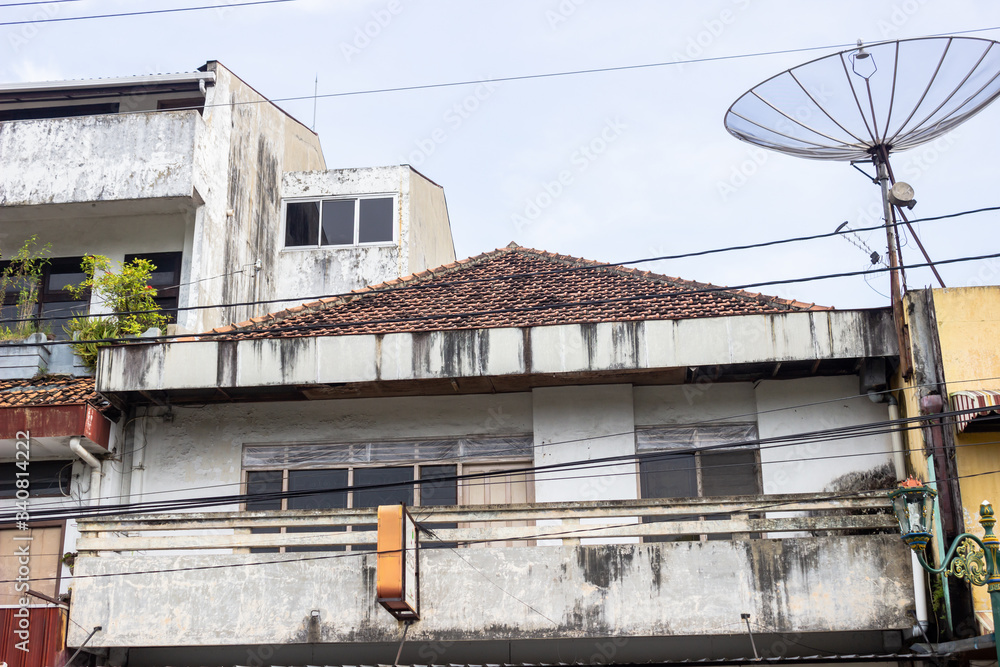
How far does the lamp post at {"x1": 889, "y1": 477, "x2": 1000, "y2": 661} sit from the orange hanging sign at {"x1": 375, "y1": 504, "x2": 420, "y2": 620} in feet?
16.3

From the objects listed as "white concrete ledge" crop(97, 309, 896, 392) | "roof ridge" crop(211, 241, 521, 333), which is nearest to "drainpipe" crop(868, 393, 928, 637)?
"white concrete ledge" crop(97, 309, 896, 392)

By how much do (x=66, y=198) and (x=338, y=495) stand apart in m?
6.97

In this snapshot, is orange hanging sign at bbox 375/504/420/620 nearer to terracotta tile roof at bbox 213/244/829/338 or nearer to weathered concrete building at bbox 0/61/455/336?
terracotta tile roof at bbox 213/244/829/338

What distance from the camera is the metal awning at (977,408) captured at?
11.4m

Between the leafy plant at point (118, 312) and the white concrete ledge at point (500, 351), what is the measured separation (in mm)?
1714

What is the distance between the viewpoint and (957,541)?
10008 mm

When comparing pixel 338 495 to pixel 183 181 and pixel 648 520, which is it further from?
pixel 183 181

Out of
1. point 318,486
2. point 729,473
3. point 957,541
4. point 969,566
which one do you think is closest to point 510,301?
point 318,486

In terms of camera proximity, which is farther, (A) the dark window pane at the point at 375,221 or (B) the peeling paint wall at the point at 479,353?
(A) the dark window pane at the point at 375,221

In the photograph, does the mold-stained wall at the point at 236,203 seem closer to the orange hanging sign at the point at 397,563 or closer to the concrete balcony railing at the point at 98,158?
the concrete balcony railing at the point at 98,158

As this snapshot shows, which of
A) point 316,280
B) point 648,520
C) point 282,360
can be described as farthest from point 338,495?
point 316,280

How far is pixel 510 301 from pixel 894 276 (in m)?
5.28

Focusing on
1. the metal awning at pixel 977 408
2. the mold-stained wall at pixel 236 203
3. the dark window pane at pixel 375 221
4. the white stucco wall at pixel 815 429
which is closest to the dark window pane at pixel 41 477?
the mold-stained wall at pixel 236 203

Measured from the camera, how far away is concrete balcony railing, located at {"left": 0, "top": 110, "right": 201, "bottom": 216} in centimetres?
1698
